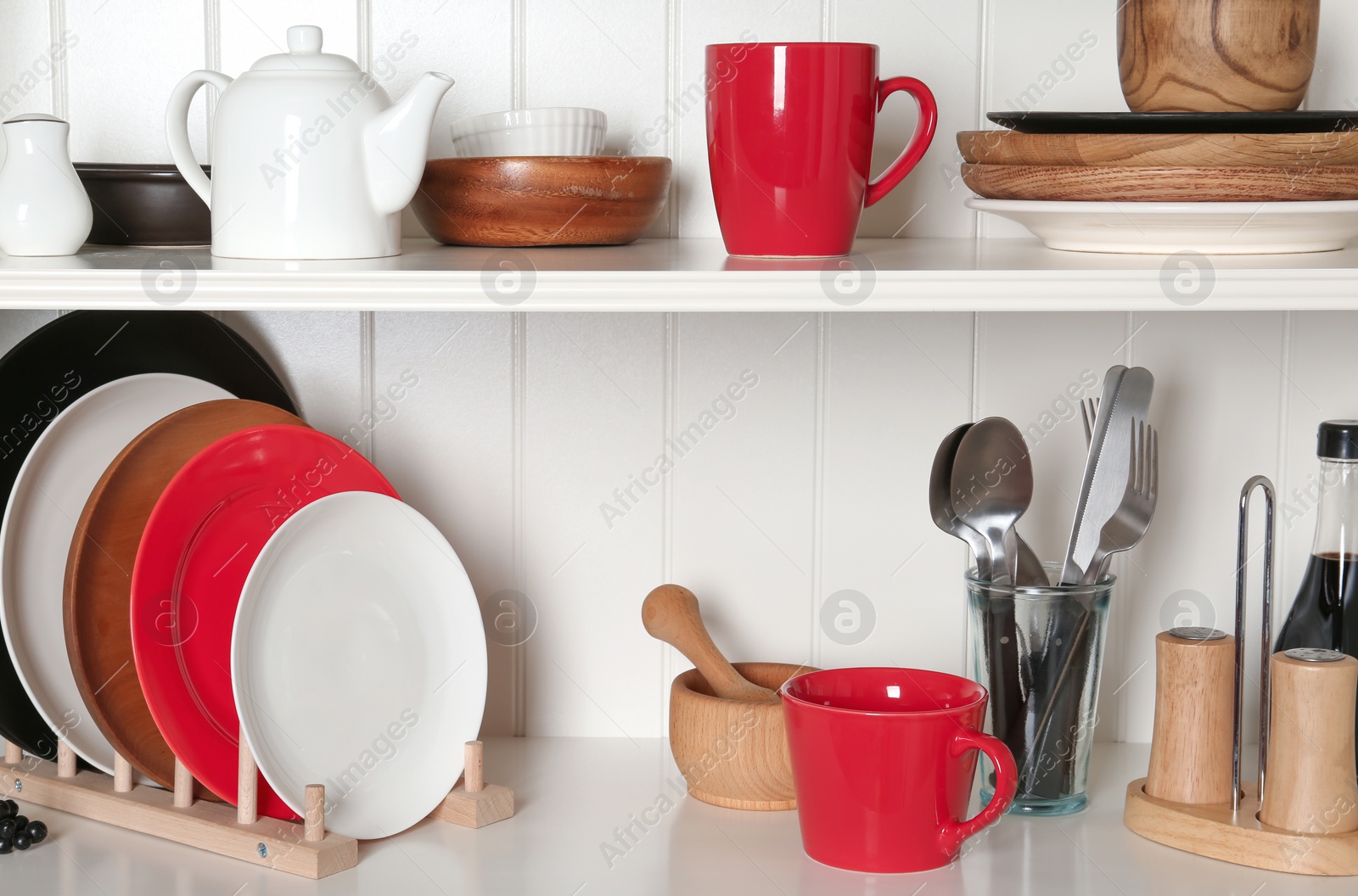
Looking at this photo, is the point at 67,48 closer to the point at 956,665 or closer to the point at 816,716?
the point at 816,716

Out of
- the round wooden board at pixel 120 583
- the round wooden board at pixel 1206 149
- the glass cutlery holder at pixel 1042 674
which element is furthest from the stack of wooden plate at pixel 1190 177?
the round wooden board at pixel 120 583

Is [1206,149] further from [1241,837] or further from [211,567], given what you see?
[211,567]

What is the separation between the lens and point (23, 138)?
0.80 m

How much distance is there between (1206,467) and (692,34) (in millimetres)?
552

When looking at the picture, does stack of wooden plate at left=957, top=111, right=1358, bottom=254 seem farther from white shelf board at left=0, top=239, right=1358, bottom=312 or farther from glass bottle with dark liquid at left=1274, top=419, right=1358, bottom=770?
glass bottle with dark liquid at left=1274, top=419, right=1358, bottom=770

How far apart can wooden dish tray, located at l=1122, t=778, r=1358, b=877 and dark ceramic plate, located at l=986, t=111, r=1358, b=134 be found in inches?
17.7

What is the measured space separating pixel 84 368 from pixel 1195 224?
2.64 feet

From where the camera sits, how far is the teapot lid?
771 millimetres

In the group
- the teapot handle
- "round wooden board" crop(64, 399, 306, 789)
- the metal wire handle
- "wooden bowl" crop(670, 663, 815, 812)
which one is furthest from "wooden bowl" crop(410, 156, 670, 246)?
the metal wire handle

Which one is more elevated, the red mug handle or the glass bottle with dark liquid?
the glass bottle with dark liquid

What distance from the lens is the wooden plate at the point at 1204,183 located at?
0.74m

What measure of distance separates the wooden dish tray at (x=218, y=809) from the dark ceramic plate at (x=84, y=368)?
0.04m

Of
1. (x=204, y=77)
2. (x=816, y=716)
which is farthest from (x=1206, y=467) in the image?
(x=204, y=77)

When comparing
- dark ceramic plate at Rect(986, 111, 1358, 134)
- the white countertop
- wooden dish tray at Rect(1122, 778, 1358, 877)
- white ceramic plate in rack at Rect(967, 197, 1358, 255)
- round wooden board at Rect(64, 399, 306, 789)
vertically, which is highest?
dark ceramic plate at Rect(986, 111, 1358, 134)
